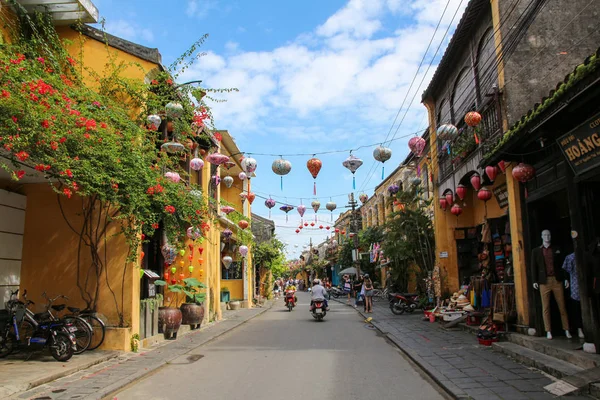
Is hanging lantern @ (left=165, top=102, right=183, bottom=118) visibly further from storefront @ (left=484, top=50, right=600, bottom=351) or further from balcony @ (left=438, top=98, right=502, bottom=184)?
balcony @ (left=438, top=98, right=502, bottom=184)

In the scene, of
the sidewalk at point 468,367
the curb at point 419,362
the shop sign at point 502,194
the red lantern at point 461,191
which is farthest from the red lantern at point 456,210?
the curb at point 419,362

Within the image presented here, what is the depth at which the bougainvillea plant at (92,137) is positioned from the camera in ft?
23.6

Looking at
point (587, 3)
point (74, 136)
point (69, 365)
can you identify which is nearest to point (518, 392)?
point (69, 365)

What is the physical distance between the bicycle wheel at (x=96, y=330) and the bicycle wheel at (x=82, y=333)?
1.14 ft

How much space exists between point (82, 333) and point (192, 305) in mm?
5254

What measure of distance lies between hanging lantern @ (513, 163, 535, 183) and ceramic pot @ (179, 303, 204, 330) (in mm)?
9903

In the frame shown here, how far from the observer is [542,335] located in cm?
925

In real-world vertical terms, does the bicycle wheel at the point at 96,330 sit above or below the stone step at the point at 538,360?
above

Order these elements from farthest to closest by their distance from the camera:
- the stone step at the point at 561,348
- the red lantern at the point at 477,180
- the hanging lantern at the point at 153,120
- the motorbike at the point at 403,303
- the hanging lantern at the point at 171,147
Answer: the motorbike at the point at 403,303
the red lantern at the point at 477,180
the hanging lantern at the point at 171,147
the hanging lantern at the point at 153,120
the stone step at the point at 561,348

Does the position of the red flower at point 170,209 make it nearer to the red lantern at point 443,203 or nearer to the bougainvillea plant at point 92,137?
the bougainvillea plant at point 92,137

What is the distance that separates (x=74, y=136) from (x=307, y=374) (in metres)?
5.58

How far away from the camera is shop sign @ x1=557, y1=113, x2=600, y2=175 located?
21.4 feet

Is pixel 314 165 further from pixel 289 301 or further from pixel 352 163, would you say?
pixel 289 301

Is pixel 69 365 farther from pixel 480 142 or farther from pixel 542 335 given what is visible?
pixel 480 142
